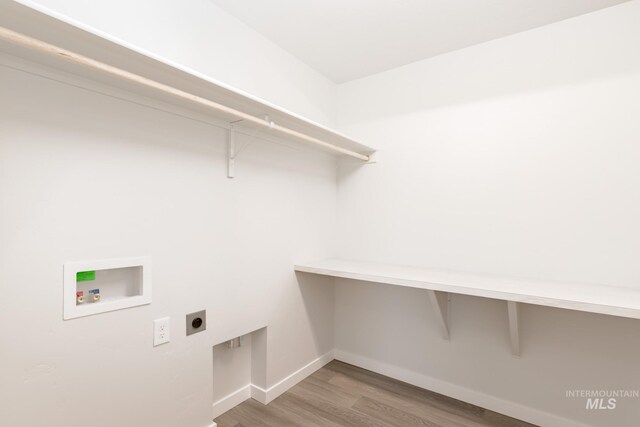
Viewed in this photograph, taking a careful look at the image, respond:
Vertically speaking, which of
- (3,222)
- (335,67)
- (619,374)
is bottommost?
(619,374)

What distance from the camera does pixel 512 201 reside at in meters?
1.93

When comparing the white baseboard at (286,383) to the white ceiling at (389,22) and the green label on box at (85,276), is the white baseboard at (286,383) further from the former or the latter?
the white ceiling at (389,22)

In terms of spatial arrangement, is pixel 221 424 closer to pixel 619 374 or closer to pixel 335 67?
pixel 619 374

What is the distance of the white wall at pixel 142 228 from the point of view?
110 centimetres

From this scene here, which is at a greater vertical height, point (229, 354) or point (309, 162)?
point (309, 162)

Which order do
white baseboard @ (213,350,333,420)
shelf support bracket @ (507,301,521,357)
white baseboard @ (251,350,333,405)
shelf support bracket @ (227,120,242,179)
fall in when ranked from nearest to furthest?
shelf support bracket @ (507,301,521,357), shelf support bracket @ (227,120,242,179), white baseboard @ (213,350,333,420), white baseboard @ (251,350,333,405)

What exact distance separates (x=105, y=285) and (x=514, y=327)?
2.09 metres

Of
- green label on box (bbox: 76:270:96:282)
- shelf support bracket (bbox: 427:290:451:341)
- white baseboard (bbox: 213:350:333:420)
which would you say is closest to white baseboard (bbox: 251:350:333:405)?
white baseboard (bbox: 213:350:333:420)

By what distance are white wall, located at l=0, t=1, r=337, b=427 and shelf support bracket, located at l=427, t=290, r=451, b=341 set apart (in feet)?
3.12

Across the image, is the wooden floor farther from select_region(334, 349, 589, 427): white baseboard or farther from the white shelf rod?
the white shelf rod

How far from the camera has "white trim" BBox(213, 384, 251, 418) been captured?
1.83m

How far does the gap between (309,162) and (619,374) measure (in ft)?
7.26

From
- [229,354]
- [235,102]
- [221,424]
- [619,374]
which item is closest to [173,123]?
[235,102]

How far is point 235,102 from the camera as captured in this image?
1540 mm
